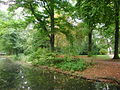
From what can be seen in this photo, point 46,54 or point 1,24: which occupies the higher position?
point 1,24

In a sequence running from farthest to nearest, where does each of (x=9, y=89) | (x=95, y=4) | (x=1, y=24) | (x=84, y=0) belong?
(x=1, y=24) → (x=9, y=89) → (x=84, y=0) → (x=95, y=4)

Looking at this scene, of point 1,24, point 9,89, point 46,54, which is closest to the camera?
point 9,89

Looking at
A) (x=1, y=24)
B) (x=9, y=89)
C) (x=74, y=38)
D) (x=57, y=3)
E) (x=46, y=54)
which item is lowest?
(x=9, y=89)

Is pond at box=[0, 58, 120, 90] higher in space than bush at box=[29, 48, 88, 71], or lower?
lower

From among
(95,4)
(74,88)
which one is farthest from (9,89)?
(95,4)

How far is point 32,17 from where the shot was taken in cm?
2147

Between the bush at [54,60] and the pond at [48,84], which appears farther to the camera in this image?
the bush at [54,60]

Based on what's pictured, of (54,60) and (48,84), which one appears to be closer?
(48,84)

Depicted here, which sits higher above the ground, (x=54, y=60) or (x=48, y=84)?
(x=54, y=60)

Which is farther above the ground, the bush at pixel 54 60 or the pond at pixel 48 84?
the bush at pixel 54 60

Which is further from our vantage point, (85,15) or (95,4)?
(85,15)

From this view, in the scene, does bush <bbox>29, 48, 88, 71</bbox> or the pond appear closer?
the pond

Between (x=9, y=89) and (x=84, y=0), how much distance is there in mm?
6455

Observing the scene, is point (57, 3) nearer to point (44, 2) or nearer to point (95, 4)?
point (44, 2)
